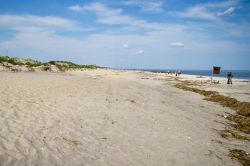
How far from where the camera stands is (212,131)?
8188 millimetres

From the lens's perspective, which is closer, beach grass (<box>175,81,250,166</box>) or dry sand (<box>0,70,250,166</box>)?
dry sand (<box>0,70,250,166</box>)

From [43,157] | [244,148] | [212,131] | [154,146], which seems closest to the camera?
[43,157]

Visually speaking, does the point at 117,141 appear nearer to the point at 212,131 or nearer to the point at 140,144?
the point at 140,144

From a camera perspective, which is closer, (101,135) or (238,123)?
(101,135)

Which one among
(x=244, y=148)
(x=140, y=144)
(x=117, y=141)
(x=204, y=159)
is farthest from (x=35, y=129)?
(x=244, y=148)

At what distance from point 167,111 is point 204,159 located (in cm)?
480

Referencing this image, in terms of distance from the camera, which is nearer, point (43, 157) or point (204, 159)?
point (43, 157)

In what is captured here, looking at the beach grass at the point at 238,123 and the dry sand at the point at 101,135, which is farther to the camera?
the beach grass at the point at 238,123

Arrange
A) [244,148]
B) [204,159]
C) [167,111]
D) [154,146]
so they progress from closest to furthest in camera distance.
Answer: [204,159] < [154,146] < [244,148] < [167,111]

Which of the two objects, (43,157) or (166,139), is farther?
(166,139)

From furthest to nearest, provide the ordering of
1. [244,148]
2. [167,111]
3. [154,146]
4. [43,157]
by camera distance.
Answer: [167,111] < [244,148] < [154,146] < [43,157]

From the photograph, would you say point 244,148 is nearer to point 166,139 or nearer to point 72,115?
point 166,139

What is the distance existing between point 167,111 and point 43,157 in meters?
6.57

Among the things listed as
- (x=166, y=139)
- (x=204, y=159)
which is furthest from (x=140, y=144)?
(x=204, y=159)
